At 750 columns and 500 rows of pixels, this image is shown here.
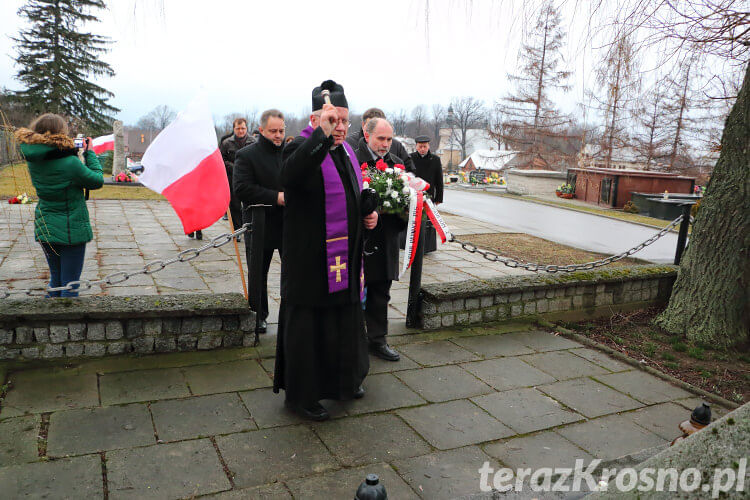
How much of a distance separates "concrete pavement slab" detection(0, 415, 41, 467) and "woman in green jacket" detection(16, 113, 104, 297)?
1.52 metres

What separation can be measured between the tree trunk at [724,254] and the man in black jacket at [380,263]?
324cm

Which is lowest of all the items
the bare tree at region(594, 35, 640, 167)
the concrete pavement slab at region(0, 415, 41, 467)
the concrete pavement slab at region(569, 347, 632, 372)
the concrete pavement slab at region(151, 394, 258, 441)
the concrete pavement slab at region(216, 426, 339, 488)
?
the concrete pavement slab at region(569, 347, 632, 372)

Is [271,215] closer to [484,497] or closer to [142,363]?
[142,363]

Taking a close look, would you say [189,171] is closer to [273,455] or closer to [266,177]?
[266,177]

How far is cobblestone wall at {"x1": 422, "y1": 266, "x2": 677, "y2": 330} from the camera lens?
5391 mm

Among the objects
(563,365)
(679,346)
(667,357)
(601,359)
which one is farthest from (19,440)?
(679,346)

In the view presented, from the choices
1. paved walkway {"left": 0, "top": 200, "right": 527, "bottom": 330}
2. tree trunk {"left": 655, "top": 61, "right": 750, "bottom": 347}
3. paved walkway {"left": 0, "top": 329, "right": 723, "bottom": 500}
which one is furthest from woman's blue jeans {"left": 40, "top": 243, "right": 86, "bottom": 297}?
tree trunk {"left": 655, "top": 61, "right": 750, "bottom": 347}

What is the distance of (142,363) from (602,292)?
4.81 m

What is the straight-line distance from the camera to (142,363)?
13.4 feet

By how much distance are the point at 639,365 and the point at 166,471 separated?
3948mm

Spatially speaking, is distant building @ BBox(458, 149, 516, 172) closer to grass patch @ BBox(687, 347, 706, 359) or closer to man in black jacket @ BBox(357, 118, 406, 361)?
grass patch @ BBox(687, 347, 706, 359)

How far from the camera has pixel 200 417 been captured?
3449 mm

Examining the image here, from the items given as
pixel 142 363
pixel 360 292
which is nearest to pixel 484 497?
pixel 360 292

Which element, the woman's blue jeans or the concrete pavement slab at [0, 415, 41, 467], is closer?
the concrete pavement slab at [0, 415, 41, 467]
